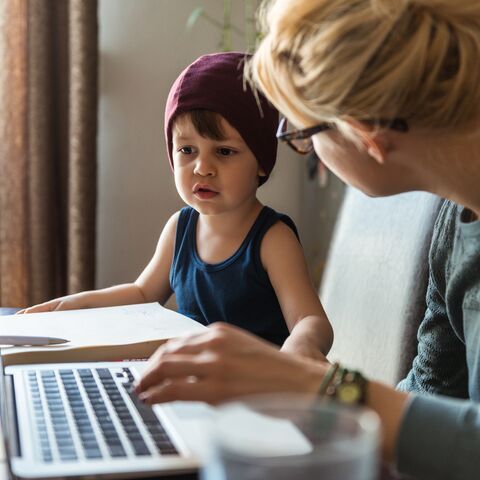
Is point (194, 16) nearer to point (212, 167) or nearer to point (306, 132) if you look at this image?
point (212, 167)

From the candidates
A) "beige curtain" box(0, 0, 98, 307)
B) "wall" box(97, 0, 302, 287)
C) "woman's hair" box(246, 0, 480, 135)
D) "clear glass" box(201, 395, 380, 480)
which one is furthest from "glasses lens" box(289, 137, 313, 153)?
"wall" box(97, 0, 302, 287)

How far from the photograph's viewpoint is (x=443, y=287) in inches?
38.6

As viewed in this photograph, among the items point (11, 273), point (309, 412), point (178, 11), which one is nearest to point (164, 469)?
point (309, 412)

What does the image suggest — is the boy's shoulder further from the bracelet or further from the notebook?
the bracelet

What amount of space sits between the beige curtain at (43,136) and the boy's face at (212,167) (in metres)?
1.10

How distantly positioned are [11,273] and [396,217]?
133 cm

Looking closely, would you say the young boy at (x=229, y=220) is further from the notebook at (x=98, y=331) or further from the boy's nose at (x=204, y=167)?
the notebook at (x=98, y=331)

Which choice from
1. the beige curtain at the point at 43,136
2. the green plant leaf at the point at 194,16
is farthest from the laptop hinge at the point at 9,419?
the green plant leaf at the point at 194,16

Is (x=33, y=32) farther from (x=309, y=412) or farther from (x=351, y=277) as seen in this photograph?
(x=309, y=412)

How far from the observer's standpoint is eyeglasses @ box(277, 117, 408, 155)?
74 centimetres

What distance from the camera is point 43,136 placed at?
90.7 inches

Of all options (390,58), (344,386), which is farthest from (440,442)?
(390,58)

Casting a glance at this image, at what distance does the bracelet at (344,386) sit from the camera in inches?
25.6

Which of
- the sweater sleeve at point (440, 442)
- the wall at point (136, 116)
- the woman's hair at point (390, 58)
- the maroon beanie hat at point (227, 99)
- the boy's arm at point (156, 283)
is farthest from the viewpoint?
the wall at point (136, 116)
